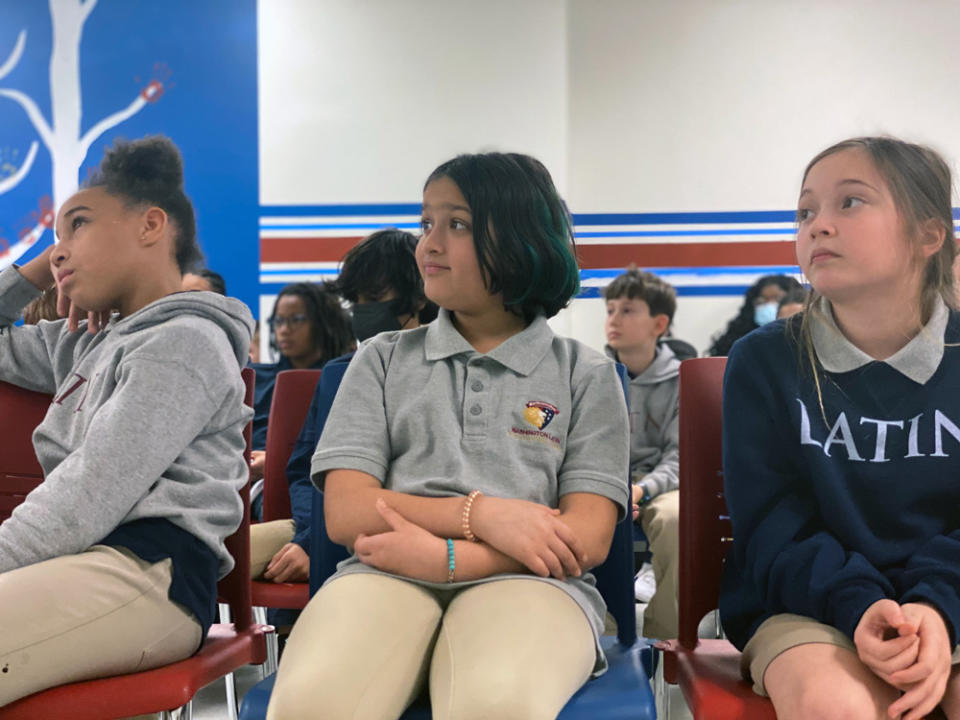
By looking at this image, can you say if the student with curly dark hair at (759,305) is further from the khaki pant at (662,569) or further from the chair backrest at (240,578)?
the chair backrest at (240,578)

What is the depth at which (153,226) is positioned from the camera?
1.74m

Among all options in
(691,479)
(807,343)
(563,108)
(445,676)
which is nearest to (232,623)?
(445,676)

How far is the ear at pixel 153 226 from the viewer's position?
1720 millimetres

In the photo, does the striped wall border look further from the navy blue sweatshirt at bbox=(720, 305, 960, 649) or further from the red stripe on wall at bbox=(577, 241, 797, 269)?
the navy blue sweatshirt at bbox=(720, 305, 960, 649)

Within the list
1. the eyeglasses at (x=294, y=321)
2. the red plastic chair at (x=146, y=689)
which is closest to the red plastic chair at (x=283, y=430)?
the red plastic chair at (x=146, y=689)

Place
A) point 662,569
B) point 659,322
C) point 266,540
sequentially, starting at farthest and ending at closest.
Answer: point 659,322 → point 662,569 → point 266,540

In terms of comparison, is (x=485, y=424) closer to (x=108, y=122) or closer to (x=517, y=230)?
(x=517, y=230)

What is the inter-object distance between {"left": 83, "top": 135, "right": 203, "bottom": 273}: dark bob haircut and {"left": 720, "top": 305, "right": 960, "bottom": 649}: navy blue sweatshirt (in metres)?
1.05

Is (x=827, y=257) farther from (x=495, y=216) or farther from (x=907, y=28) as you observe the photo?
(x=907, y=28)

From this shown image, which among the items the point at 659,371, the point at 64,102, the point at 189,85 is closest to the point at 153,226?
the point at 659,371

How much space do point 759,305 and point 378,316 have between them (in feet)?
10.3

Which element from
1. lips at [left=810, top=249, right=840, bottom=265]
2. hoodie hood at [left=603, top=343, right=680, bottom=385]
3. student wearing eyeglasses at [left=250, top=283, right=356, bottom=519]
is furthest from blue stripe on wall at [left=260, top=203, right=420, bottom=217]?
lips at [left=810, top=249, right=840, bottom=265]

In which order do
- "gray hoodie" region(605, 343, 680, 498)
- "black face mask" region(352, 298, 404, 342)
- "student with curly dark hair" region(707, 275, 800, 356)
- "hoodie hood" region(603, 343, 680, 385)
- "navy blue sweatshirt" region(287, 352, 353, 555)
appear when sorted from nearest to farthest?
1. "navy blue sweatshirt" region(287, 352, 353, 555)
2. "black face mask" region(352, 298, 404, 342)
3. "gray hoodie" region(605, 343, 680, 498)
4. "hoodie hood" region(603, 343, 680, 385)
5. "student with curly dark hair" region(707, 275, 800, 356)

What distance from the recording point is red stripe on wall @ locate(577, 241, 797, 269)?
5352 mm
